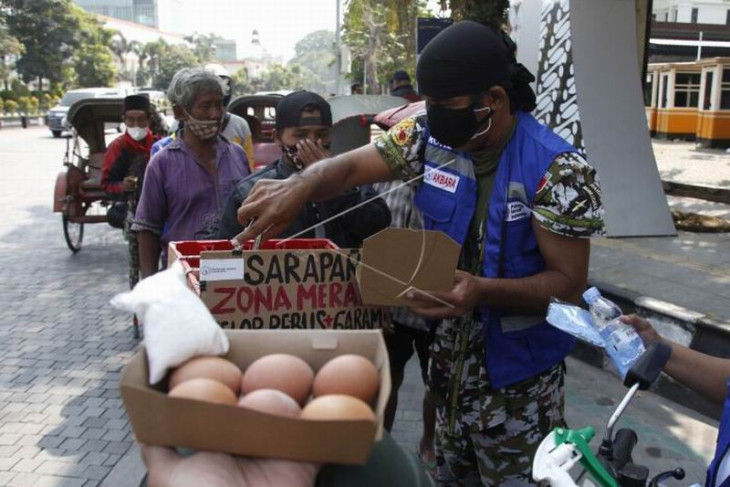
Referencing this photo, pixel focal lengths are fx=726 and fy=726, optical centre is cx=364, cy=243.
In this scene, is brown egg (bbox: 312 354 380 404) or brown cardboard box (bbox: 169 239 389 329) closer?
brown egg (bbox: 312 354 380 404)

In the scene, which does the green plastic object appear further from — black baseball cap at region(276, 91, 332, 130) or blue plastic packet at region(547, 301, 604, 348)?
black baseball cap at region(276, 91, 332, 130)

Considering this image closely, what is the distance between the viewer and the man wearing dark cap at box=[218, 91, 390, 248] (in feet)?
9.62

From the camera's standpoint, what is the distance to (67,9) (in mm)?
45500

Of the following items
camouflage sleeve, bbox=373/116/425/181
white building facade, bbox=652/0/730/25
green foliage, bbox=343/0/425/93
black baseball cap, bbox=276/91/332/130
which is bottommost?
camouflage sleeve, bbox=373/116/425/181

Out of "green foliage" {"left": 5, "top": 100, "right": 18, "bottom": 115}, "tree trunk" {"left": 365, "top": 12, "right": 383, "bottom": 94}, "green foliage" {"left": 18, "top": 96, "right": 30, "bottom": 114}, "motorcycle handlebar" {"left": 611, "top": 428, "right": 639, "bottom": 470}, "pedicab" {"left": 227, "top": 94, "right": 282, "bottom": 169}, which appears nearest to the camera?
"motorcycle handlebar" {"left": 611, "top": 428, "right": 639, "bottom": 470}

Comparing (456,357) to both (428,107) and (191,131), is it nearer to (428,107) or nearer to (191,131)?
(428,107)

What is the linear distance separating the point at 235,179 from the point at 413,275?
90.6 inches

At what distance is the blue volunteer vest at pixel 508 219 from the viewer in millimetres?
2053

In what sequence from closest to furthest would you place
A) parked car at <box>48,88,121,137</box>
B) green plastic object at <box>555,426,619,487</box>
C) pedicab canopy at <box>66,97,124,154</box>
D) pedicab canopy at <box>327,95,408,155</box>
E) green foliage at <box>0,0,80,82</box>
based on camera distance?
green plastic object at <box>555,426,619,487</box>, pedicab canopy at <box>327,95,408,155</box>, pedicab canopy at <box>66,97,124,154</box>, parked car at <box>48,88,121,137</box>, green foliage at <box>0,0,80,82</box>

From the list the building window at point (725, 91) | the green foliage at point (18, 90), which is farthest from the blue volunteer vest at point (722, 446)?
the green foliage at point (18, 90)

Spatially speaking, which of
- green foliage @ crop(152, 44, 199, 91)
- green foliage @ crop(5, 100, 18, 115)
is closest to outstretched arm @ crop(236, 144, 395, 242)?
green foliage @ crop(5, 100, 18, 115)

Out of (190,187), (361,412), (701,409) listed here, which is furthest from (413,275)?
(701,409)

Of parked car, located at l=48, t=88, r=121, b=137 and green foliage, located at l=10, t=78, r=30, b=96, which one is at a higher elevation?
green foliage, located at l=10, t=78, r=30, b=96

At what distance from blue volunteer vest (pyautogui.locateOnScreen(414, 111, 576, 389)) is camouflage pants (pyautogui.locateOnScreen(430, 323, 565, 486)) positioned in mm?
56
